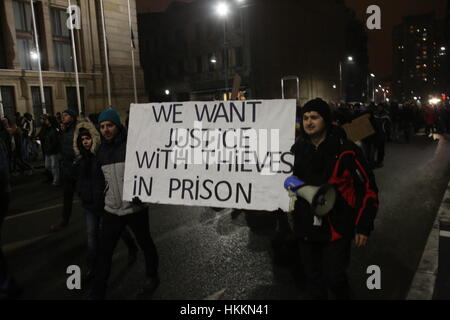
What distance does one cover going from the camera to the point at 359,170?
3.00 m

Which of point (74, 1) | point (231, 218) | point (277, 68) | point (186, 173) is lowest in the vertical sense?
point (231, 218)

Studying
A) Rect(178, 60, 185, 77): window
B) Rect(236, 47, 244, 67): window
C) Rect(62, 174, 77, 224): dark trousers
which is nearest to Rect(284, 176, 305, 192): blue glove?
Rect(62, 174, 77, 224): dark trousers

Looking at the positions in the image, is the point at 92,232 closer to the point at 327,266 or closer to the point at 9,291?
the point at 9,291

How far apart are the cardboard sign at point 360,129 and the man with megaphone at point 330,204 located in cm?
163

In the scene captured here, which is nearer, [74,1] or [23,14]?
[23,14]

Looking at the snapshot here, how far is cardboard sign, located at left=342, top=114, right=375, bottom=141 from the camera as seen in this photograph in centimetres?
456

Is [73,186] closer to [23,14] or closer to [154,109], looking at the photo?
[154,109]

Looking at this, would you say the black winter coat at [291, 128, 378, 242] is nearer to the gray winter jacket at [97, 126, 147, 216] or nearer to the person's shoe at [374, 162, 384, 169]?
the gray winter jacket at [97, 126, 147, 216]

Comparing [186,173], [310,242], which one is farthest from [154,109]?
[310,242]

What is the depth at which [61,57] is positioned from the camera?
28375mm

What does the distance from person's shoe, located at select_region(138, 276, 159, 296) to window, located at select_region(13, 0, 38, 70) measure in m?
25.8

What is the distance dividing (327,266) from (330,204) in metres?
0.49

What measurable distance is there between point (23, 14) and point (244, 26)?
76.7 ft

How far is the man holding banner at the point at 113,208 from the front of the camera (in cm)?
368
